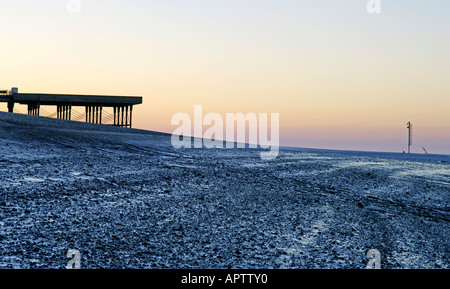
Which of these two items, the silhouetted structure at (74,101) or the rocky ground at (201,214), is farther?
Result: the silhouetted structure at (74,101)

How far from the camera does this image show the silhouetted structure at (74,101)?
3653 centimetres

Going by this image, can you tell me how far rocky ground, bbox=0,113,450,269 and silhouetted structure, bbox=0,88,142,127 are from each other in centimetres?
2526

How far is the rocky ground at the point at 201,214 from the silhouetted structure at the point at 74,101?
994 inches

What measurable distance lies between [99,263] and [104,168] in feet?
18.1

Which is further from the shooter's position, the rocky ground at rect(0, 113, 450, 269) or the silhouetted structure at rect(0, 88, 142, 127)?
the silhouetted structure at rect(0, 88, 142, 127)

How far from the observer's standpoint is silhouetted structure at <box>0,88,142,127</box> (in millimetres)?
36531

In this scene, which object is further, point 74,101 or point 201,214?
point 74,101

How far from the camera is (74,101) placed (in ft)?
121

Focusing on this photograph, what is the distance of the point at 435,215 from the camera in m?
8.44

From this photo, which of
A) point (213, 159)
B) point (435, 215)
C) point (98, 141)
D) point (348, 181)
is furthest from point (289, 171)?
point (98, 141)

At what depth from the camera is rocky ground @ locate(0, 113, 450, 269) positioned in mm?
5285

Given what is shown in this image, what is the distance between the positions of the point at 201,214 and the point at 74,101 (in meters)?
32.8

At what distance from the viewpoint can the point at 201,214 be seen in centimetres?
706
